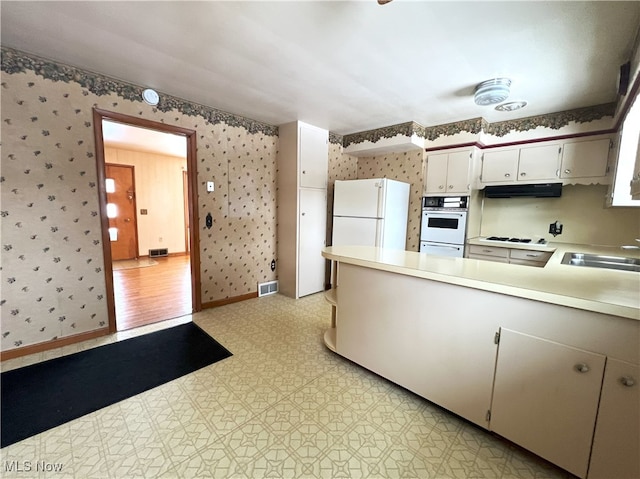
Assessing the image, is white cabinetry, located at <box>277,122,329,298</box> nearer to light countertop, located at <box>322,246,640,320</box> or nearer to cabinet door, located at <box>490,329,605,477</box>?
light countertop, located at <box>322,246,640,320</box>

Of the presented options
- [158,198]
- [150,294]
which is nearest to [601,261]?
[150,294]

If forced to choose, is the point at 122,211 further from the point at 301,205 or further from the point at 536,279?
the point at 536,279

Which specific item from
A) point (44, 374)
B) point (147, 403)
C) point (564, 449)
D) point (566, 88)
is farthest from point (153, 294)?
point (566, 88)

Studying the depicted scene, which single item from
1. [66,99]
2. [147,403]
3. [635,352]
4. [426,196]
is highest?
Result: [66,99]

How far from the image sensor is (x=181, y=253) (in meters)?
6.62

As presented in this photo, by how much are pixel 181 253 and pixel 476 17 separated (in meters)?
6.94

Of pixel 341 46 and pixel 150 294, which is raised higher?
pixel 341 46

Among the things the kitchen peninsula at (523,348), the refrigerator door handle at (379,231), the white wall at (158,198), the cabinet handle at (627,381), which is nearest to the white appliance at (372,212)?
the refrigerator door handle at (379,231)

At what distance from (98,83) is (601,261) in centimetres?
481

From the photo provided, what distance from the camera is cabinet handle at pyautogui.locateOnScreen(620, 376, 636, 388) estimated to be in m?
1.03

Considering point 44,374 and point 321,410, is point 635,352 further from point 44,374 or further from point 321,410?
point 44,374

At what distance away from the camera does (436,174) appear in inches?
141

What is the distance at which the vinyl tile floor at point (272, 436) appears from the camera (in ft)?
4.24

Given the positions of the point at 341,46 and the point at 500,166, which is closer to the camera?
the point at 341,46
